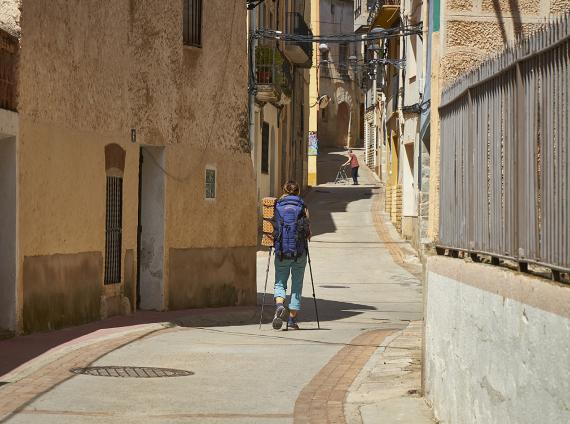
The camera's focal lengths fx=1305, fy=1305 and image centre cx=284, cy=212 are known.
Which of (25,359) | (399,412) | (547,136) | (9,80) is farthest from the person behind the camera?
(9,80)

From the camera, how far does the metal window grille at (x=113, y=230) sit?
17375 millimetres

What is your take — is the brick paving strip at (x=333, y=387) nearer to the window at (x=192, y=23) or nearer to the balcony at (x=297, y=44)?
the window at (x=192, y=23)

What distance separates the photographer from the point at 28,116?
14570mm

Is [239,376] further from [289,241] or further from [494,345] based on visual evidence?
[289,241]

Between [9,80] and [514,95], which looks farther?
[9,80]

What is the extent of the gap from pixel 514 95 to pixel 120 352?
23.1 feet

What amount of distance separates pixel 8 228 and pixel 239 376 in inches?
161

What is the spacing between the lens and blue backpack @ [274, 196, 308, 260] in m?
16.2

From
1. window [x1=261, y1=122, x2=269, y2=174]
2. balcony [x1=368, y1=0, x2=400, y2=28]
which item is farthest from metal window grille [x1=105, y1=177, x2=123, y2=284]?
balcony [x1=368, y1=0, x2=400, y2=28]

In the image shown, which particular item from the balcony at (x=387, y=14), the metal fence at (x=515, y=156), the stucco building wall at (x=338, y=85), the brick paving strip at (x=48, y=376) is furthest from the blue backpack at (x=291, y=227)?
the stucco building wall at (x=338, y=85)

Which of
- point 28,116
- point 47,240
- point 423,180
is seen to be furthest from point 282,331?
point 423,180

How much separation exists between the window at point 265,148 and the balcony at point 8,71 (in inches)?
887

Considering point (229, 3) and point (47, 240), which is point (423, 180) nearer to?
point (229, 3)

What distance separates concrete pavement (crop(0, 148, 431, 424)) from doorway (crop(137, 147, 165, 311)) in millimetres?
1024
